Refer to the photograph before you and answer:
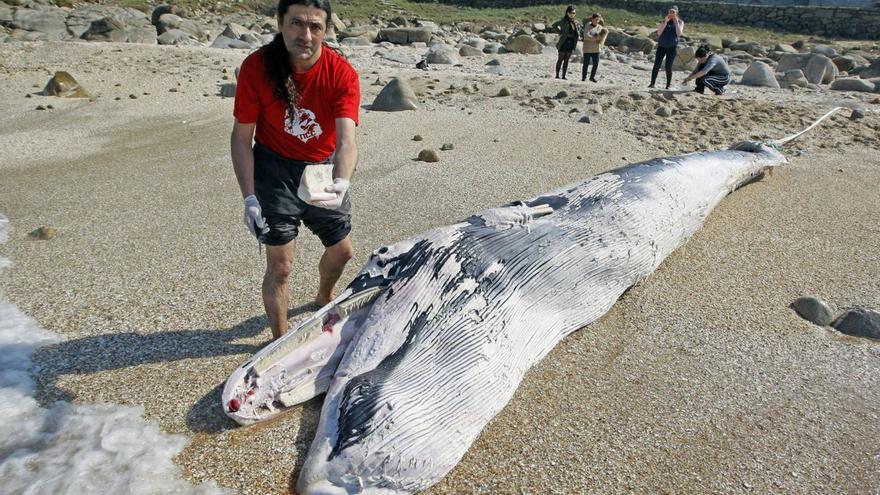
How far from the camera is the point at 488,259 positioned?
292cm

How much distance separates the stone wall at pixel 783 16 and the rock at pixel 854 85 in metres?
17.6

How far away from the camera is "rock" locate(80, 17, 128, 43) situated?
1286 cm

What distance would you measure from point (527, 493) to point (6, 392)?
2146 millimetres

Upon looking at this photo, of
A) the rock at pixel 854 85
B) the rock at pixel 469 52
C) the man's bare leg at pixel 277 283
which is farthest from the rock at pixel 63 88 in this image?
the rock at pixel 854 85

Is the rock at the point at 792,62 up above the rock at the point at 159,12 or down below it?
below

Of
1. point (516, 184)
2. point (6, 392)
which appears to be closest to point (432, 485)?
point (6, 392)

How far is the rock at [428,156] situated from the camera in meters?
6.08

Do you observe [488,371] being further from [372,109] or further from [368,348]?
[372,109]

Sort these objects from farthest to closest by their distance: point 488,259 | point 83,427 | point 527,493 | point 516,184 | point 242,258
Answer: point 516,184 < point 242,258 < point 488,259 < point 83,427 < point 527,493

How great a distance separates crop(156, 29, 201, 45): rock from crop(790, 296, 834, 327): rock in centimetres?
1330

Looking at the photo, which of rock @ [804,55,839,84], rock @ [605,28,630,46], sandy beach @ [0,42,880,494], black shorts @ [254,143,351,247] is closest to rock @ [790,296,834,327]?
sandy beach @ [0,42,880,494]

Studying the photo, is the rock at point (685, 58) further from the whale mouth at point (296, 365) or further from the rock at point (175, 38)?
the whale mouth at point (296, 365)

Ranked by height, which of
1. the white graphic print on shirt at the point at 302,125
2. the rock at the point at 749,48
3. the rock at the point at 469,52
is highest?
the white graphic print on shirt at the point at 302,125

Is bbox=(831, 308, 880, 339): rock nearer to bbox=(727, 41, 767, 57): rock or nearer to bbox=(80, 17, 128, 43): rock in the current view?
bbox=(80, 17, 128, 43): rock
